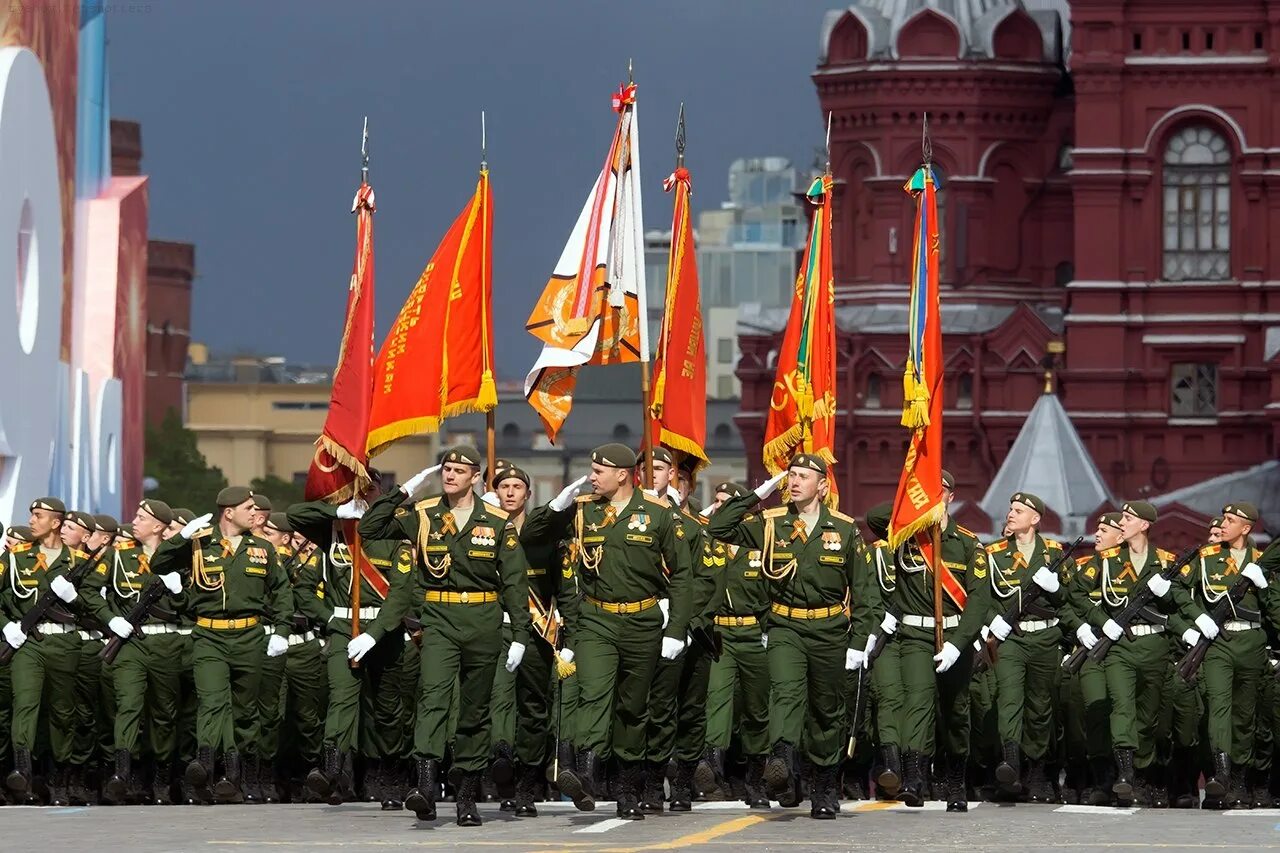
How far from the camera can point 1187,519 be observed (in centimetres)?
6381

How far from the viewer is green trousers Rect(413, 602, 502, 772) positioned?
17766 mm

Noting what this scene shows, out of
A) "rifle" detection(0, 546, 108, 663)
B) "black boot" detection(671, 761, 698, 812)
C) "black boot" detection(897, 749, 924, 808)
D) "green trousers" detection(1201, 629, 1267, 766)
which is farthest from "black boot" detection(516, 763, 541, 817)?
"green trousers" detection(1201, 629, 1267, 766)

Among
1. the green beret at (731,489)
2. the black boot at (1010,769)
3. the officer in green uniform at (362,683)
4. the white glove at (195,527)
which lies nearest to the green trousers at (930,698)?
the black boot at (1010,769)

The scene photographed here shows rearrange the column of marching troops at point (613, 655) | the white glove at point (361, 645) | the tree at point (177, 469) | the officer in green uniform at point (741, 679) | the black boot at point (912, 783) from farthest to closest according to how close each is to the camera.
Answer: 1. the tree at point (177, 469)
2. the officer in green uniform at point (741, 679)
3. the black boot at point (912, 783)
4. the white glove at point (361, 645)
5. the column of marching troops at point (613, 655)

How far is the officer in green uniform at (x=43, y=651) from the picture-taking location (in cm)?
2020

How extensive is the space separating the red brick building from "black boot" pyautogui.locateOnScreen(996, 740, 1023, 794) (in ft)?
148

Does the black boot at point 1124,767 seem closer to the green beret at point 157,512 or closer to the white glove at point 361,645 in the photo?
the white glove at point 361,645

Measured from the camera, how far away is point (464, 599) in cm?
1798

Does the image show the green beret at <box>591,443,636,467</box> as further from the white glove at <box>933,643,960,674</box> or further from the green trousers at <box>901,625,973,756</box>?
the white glove at <box>933,643,960,674</box>

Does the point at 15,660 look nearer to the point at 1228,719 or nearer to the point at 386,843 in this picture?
the point at 386,843

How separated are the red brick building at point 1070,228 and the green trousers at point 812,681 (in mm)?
46895

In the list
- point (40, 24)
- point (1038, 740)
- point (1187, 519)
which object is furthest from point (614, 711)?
point (1187, 519)

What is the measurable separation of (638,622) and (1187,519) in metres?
46.7

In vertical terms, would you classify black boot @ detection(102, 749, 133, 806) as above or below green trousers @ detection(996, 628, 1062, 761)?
below
